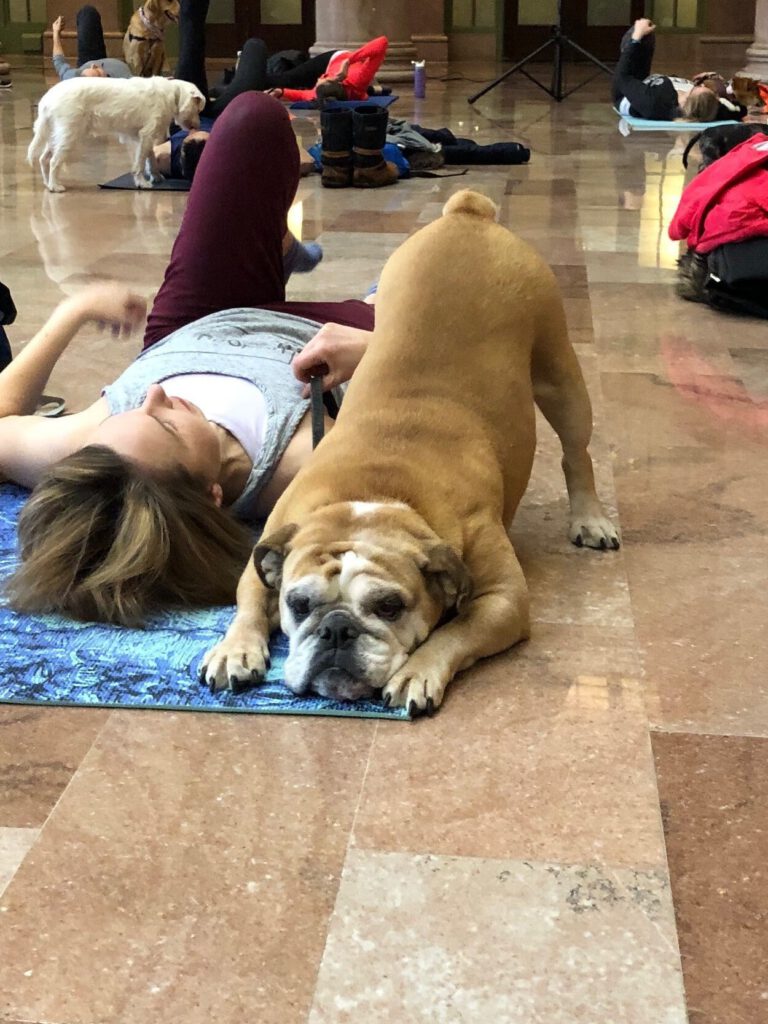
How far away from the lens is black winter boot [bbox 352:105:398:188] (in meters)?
9.08

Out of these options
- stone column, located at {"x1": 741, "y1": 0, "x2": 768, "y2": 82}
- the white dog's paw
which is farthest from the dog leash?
stone column, located at {"x1": 741, "y1": 0, "x2": 768, "y2": 82}

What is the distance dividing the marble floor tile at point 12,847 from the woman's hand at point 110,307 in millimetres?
2253

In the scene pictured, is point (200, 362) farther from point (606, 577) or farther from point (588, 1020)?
point (588, 1020)

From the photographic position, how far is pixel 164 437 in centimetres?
326

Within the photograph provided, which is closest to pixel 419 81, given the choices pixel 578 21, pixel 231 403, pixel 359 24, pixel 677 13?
pixel 359 24

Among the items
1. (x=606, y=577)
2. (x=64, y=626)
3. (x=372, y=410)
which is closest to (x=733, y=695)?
(x=606, y=577)

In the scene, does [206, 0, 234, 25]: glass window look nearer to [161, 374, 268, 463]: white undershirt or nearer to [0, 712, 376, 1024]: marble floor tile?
[161, 374, 268, 463]: white undershirt

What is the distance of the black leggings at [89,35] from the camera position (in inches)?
508

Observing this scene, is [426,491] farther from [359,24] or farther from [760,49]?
[359,24]

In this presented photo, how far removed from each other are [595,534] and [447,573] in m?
0.90

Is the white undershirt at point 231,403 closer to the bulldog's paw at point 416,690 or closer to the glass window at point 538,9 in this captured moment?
the bulldog's paw at point 416,690

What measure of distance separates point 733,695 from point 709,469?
1394 mm

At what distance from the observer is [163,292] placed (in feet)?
14.3

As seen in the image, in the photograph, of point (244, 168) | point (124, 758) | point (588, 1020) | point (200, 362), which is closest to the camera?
point (588, 1020)
